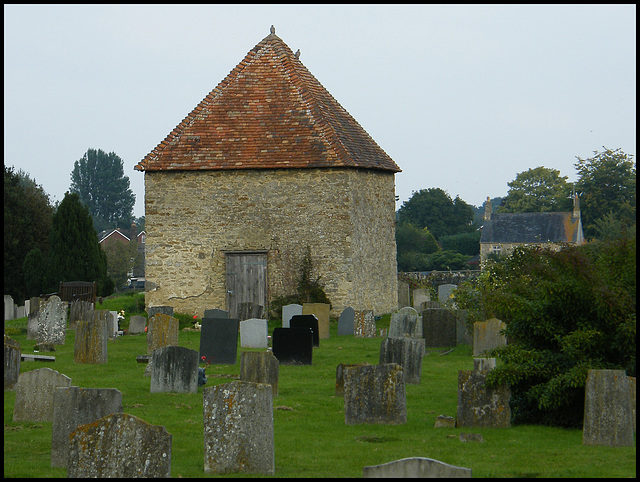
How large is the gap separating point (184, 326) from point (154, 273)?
7.45 ft

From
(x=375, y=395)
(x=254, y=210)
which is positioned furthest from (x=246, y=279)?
(x=375, y=395)

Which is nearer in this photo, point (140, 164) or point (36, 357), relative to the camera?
point (36, 357)

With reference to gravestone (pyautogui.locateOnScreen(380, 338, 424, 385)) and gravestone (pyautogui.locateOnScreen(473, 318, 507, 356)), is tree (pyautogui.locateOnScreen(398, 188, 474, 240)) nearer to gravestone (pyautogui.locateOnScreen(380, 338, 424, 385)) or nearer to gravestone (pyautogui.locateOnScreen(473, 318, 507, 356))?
gravestone (pyautogui.locateOnScreen(473, 318, 507, 356))

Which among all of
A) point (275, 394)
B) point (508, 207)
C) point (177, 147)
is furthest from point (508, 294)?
point (508, 207)

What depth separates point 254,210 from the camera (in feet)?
87.2

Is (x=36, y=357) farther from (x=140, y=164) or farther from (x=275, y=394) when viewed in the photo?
(x=140, y=164)

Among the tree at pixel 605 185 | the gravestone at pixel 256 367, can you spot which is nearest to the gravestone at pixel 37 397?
the gravestone at pixel 256 367

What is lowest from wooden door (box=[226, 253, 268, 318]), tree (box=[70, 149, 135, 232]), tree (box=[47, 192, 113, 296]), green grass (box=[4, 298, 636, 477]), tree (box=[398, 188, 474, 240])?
green grass (box=[4, 298, 636, 477])

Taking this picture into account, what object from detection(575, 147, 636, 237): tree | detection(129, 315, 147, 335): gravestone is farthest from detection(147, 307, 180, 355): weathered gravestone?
detection(575, 147, 636, 237): tree

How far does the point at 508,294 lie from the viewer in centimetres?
1184

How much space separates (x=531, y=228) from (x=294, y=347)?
6162 cm

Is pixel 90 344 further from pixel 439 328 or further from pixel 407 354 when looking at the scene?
pixel 439 328

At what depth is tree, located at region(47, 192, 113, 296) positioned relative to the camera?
3372cm

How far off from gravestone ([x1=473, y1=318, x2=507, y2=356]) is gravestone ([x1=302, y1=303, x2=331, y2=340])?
5.84m
